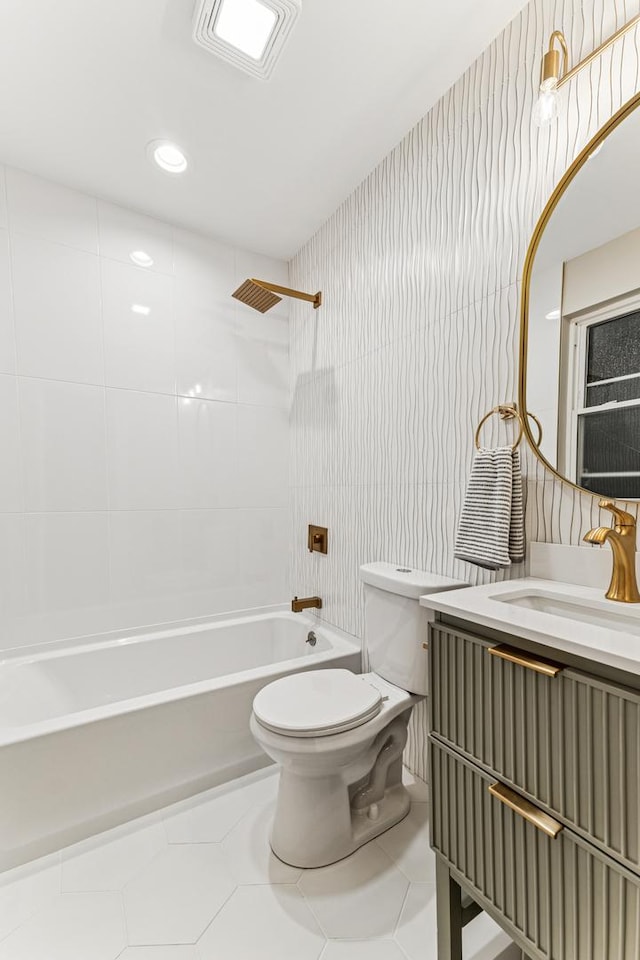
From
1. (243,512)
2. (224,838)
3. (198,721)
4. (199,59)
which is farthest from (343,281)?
(224,838)

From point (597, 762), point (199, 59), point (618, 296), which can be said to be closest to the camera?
point (597, 762)

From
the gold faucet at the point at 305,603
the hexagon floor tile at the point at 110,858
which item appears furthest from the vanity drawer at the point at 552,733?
the gold faucet at the point at 305,603

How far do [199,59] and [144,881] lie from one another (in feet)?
7.86

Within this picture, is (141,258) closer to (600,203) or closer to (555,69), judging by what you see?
(555,69)

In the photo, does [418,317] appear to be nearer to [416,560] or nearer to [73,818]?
[416,560]

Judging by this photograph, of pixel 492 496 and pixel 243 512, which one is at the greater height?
pixel 492 496

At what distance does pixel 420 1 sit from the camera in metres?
1.17

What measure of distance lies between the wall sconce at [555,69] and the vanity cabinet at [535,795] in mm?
1258

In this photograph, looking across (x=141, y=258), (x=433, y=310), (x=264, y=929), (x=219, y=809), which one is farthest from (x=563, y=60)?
(x=219, y=809)

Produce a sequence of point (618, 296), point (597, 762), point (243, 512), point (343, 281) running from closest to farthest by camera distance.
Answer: point (597, 762), point (618, 296), point (343, 281), point (243, 512)

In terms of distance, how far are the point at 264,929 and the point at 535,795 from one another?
832 mm

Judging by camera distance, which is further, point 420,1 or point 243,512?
point 243,512

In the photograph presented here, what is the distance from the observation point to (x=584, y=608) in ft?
3.18

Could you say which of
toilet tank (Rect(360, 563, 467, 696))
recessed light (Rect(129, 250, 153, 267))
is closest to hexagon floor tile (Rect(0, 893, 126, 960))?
toilet tank (Rect(360, 563, 467, 696))
